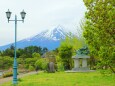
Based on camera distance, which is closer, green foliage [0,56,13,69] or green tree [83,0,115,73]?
green tree [83,0,115,73]

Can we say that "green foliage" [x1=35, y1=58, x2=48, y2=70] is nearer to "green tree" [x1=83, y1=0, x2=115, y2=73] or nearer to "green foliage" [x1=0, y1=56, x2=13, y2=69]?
"green foliage" [x1=0, y1=56, x2=13, y2=69]

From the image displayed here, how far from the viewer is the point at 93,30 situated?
14.4 meters

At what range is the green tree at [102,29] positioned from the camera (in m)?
13.9

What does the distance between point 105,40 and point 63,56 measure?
38421mm

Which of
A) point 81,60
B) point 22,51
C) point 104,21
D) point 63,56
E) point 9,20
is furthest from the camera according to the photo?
point 22,51

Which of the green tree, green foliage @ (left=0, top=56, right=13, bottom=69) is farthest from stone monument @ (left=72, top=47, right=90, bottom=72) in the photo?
the green tree

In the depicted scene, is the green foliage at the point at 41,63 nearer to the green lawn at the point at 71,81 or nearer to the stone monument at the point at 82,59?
the stone monument at the point at 82,59

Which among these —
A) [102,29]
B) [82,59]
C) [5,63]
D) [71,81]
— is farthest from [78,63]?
[102,29]

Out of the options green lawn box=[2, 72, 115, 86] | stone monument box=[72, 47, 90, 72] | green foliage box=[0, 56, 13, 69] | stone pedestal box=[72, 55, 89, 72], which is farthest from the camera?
green foliage box=[0, 56, 13, 69]

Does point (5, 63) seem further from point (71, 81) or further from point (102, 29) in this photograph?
point (102, 29)

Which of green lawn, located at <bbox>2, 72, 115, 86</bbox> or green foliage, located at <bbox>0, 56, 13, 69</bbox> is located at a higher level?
green foliage, located at <bbox>0, 56, 13, 69</bbox>

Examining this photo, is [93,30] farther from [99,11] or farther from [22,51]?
[22,51]

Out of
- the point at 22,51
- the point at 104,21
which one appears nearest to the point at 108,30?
the point at 104,21

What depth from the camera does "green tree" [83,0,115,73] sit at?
13.9 meters
